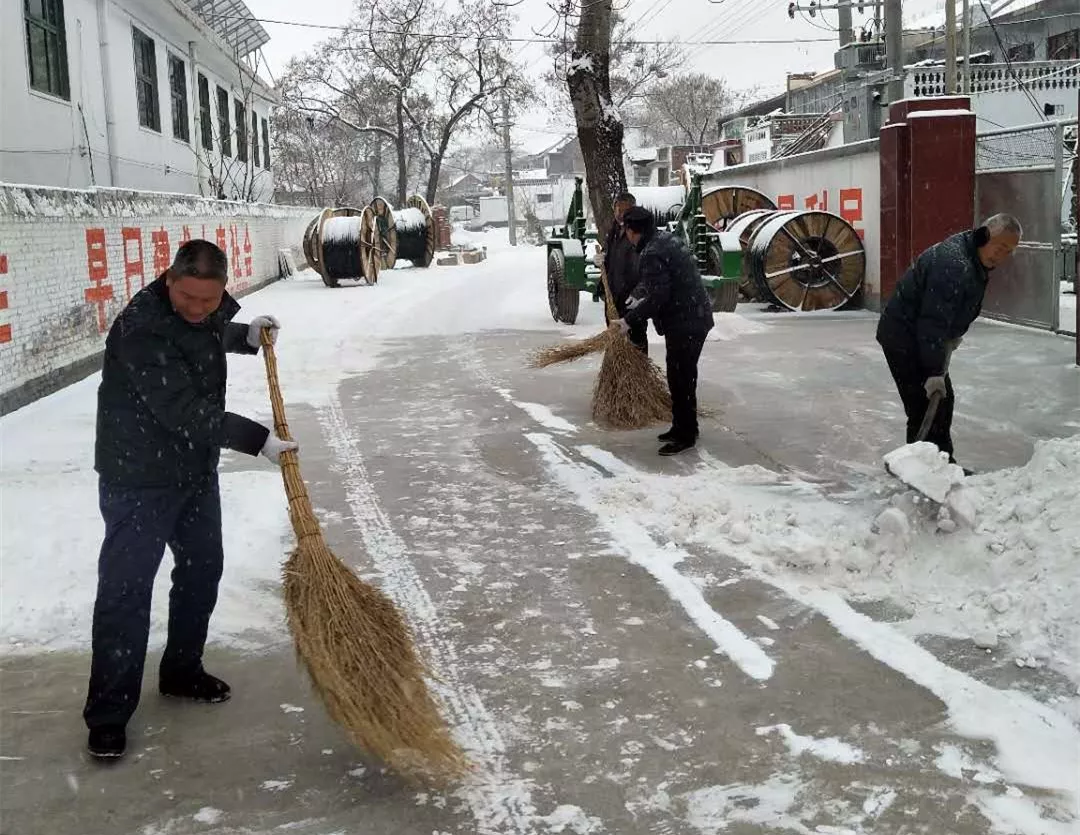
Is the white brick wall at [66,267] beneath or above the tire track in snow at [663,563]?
above

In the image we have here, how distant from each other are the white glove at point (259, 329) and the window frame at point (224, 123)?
25549 mm

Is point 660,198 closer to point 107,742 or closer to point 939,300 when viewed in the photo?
point 939,300

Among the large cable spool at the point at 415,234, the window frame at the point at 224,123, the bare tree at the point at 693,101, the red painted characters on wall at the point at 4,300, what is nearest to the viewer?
the red painted characters on wall at the point at 4,300

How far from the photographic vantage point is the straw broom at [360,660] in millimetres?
3217

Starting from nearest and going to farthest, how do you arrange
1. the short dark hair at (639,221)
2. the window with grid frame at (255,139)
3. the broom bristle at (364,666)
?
1. the broom bristle at (364,666)
2. the short dark hair at (639,221)
3. the window with grid frame at (255,139)

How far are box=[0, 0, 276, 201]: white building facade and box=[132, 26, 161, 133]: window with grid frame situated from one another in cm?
2

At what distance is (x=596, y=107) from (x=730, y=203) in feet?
24.8

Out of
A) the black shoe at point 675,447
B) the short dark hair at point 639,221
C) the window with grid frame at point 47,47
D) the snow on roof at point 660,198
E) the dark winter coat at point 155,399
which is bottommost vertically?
the black shoe at point 675,447

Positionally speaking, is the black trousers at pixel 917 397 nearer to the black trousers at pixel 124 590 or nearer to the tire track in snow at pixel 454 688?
the tire track in snow at pixel 454 688

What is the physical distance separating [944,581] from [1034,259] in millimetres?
8813

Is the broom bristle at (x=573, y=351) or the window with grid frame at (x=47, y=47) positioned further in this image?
the window with grid frame at (x=47, y=47)

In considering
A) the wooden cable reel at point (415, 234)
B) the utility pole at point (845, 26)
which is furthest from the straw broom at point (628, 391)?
the utility pole at point (845, 26)

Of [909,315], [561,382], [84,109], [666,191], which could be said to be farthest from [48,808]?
[84,109]

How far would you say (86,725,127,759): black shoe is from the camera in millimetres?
3371
